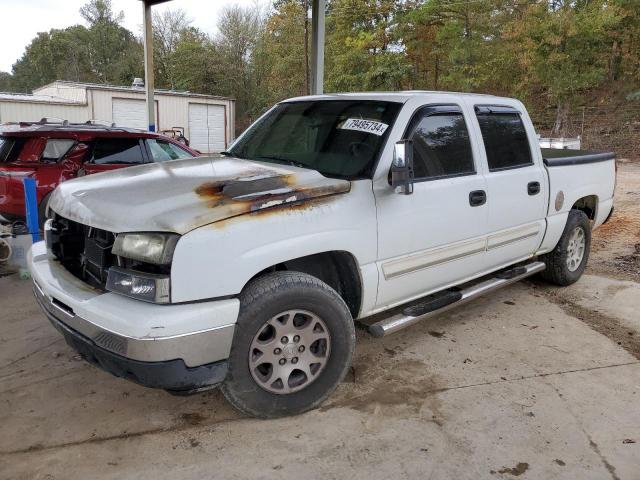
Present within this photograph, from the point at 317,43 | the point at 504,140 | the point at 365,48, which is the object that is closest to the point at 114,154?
the point at 317,43

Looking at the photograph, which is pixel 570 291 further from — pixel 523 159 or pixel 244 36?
pixel 244 36

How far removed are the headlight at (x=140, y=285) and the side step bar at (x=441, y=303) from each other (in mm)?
1462

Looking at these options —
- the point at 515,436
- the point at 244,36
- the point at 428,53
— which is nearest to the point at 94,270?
the point at 515,436

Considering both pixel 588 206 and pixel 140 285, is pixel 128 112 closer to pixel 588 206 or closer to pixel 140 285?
pixel 588 206

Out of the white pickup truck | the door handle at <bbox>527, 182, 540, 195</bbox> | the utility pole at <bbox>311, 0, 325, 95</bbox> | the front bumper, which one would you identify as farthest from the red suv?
the door handle at <bbox>527, 182, 540, 195</bbox>

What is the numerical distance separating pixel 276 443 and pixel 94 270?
1410 mm

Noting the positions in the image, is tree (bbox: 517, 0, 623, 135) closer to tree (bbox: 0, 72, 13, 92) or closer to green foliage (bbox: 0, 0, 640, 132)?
green foliage (bbox: 0, 0, 640, 132)

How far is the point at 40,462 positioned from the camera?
8.85 ft

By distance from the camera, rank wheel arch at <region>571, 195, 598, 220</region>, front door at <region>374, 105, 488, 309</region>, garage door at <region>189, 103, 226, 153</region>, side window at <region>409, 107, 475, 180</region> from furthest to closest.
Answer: garage door at <region>189, 103, 226, 153</region>, wheel arch at <region>571, 195, 598, 220</region>, side window at <region>409, 107, 475, 180</region>, front door at <region>374, 105, 488, 309</region>

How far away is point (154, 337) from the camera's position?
8.09 ft

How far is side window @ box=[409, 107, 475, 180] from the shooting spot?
368cm

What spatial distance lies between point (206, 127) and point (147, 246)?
2625 centimetres

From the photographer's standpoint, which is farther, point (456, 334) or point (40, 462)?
point (456, 334)

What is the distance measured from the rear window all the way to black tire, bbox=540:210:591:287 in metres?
6.60
